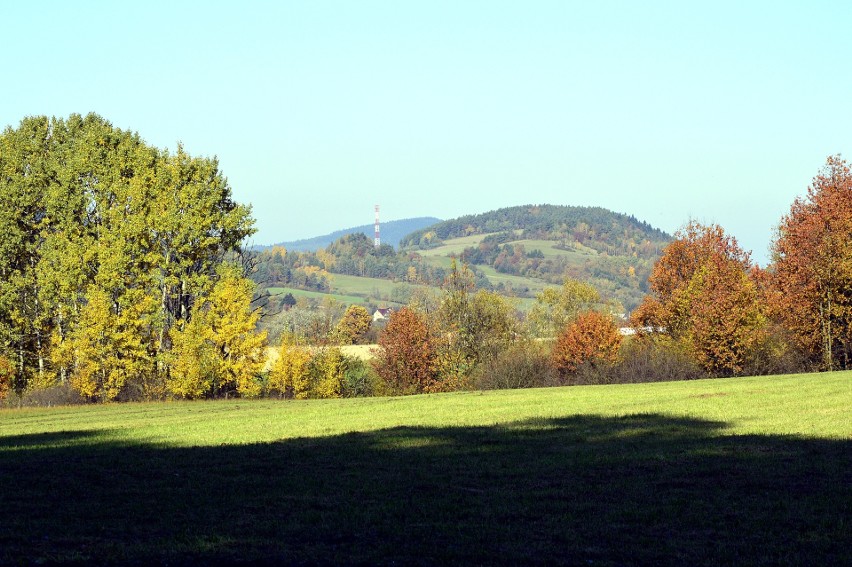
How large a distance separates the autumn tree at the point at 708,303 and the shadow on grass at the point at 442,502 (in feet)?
126

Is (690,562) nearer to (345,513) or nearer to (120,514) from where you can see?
(345,513)

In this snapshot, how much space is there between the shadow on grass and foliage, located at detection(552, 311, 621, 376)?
45.3 m

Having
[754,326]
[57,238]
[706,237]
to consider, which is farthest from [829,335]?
[57,238]

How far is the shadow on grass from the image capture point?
995 centimetres

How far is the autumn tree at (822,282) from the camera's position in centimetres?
5566

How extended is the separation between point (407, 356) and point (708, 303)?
22341mm

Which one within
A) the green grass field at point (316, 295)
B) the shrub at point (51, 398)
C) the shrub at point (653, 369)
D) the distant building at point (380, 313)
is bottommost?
the shrub at point (653, 369)

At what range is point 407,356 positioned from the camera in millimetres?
69625

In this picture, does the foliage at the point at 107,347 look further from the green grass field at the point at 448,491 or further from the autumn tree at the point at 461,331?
the autumn tree at the point at 461,331

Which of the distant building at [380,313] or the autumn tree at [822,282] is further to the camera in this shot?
the distant building at [380,313]

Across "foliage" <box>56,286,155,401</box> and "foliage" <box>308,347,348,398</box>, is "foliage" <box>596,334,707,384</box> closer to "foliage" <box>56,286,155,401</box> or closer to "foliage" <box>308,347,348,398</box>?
"foliage" <box>308,347,348,398</box>

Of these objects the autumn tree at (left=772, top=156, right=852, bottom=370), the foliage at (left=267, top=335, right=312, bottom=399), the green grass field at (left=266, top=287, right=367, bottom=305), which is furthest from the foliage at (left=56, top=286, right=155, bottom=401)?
the green grass field at (left=266, top=287, right=367, bottom=305)

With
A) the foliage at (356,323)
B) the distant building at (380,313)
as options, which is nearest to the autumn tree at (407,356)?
the foliage at (356,323)

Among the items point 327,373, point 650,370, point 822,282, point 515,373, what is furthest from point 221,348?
point 822,282
